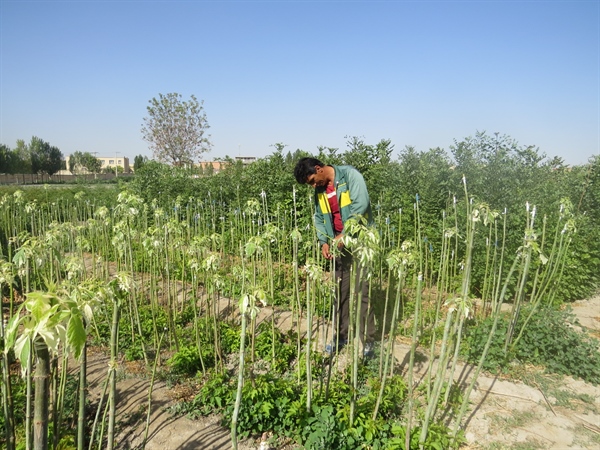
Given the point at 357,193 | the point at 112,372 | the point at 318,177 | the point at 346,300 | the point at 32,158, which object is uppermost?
the point at 32,158

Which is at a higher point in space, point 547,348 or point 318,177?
point 318,177

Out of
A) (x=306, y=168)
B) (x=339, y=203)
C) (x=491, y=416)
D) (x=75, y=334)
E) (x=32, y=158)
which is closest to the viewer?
(x=75, y=334)

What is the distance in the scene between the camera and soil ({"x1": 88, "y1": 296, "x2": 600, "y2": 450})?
291cm

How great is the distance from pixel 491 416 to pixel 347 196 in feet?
7.95

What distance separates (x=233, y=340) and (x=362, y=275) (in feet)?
7.13

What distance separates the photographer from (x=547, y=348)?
4.01 m

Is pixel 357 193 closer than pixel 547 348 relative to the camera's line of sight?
Yes

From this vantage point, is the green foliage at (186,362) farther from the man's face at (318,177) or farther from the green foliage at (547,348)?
the green foliage at (547,348)

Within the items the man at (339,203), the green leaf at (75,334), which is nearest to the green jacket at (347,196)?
the man at (339,203)

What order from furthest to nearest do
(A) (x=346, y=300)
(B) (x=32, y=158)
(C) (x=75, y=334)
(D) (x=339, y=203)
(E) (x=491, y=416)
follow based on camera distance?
(B) (x=32, y=158)
(A) (x=346, y=300)
(D) (x=339, y=203)
(E) (x=491, y=416)
(C) (x=75, y=334)

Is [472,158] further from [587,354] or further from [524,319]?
[587,354]

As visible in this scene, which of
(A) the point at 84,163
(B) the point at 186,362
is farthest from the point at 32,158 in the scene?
(B) the point at 186,362

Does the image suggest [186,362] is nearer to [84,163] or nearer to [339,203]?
[339,203]

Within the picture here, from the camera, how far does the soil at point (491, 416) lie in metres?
2.91
